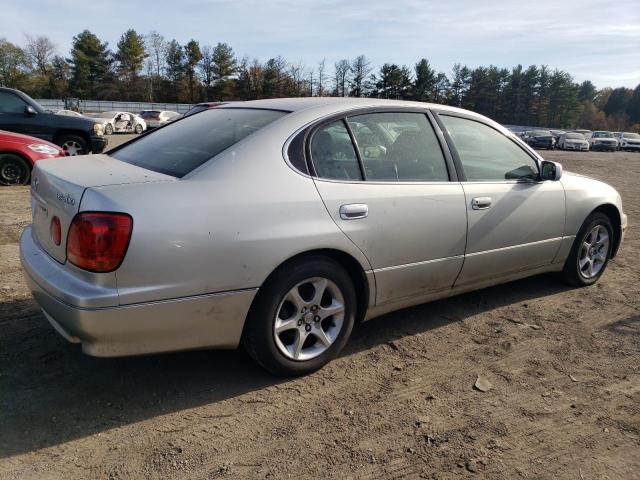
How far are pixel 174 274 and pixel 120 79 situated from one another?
78553 millimetres

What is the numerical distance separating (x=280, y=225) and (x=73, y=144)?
32.4 ft

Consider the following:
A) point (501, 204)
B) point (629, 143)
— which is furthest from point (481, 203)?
point (629, 143)

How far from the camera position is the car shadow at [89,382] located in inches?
101

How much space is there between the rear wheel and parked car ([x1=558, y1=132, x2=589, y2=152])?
35.0 meters

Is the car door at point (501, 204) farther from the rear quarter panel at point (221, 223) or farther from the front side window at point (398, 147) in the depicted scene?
the rear quarter panel at point (221, 223)

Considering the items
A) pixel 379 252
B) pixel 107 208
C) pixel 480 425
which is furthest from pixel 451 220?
pixel 107 208

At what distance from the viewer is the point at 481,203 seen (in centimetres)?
373

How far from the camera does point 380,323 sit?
12.9ft

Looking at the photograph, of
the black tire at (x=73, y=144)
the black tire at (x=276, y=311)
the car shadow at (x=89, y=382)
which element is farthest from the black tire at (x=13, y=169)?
the black tire at (x=276, y=311)

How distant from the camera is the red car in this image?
8453 millimetres

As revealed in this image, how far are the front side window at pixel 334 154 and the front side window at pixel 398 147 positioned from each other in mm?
74

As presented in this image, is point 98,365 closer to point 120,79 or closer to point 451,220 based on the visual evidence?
point 451,220

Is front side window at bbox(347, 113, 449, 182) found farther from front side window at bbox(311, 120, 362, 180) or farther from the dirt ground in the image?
the dirt ground

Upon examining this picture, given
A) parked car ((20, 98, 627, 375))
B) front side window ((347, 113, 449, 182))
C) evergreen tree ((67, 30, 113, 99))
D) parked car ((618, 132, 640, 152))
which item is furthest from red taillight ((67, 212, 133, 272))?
evergreen tree ((67, 30, 113, 99))
